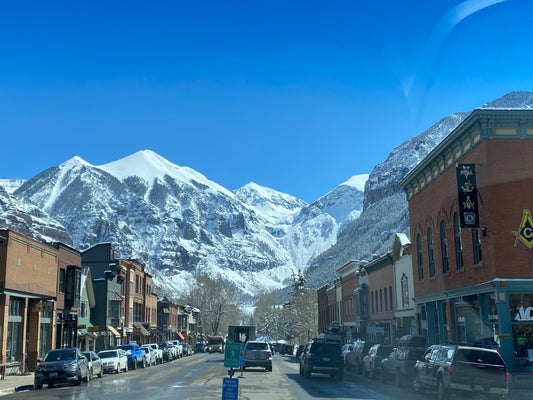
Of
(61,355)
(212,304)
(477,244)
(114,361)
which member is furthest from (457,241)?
(212,304)

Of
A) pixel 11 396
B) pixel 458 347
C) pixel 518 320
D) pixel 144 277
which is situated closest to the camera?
pixel 458 347

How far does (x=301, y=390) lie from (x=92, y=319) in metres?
40.9

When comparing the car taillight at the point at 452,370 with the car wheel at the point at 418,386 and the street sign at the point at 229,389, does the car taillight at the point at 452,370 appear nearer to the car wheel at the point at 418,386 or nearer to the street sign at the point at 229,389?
the car wheel at the point at 418,386

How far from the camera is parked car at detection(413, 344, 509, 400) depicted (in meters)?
19.5

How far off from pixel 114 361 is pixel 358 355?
14.5 meters

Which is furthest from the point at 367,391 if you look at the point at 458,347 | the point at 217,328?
the point at 217,328

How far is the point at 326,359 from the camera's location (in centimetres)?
3033

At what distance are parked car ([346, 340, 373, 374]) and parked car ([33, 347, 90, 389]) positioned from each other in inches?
650

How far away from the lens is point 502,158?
27.8m

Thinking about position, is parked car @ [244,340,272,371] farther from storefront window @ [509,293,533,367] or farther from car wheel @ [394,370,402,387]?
storefront window @ [509,293,533,367]

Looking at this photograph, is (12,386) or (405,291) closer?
(12,386)

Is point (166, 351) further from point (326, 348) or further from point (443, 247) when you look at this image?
point (443, 247)

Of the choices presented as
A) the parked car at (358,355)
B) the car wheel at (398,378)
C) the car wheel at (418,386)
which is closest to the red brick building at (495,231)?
the car wheel at (398,378)

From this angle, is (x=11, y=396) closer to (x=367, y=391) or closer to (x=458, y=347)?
(x=367, y=391)
